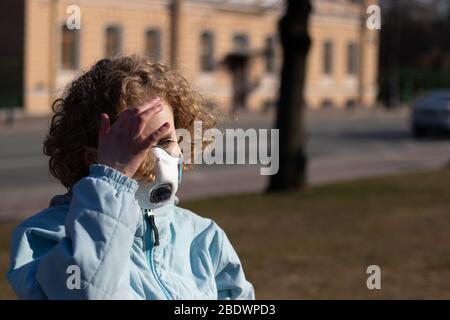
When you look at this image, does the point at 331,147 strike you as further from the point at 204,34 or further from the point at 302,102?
the point at 204,34

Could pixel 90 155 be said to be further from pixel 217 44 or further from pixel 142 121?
pixel 217 44

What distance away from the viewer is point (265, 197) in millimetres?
12734

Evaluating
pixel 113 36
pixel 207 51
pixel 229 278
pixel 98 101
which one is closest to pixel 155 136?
pixel 98 101

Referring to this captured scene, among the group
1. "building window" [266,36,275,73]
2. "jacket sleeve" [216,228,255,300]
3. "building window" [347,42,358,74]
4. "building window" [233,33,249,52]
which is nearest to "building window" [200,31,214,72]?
"building window" [233,33,249,52]

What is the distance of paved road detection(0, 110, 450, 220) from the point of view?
14312 millimetres

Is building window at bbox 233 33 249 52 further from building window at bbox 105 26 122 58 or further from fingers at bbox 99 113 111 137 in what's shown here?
fingers at bbox 99 113 111 137

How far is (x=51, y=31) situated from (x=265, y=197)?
17.4 meters

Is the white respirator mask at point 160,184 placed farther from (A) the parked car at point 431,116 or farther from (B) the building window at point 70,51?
(B) the building window at point 70,51

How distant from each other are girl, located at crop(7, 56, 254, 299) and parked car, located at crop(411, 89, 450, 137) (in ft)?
88.2

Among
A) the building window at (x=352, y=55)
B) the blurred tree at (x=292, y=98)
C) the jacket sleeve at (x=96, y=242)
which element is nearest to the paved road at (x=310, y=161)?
the blurred tree at (x=292, y=98)

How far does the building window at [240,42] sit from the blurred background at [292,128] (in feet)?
0.23

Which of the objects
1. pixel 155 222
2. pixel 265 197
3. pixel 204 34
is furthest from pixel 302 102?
pixel 204 34

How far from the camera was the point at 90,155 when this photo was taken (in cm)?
241

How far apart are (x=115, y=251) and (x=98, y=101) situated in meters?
0.43
